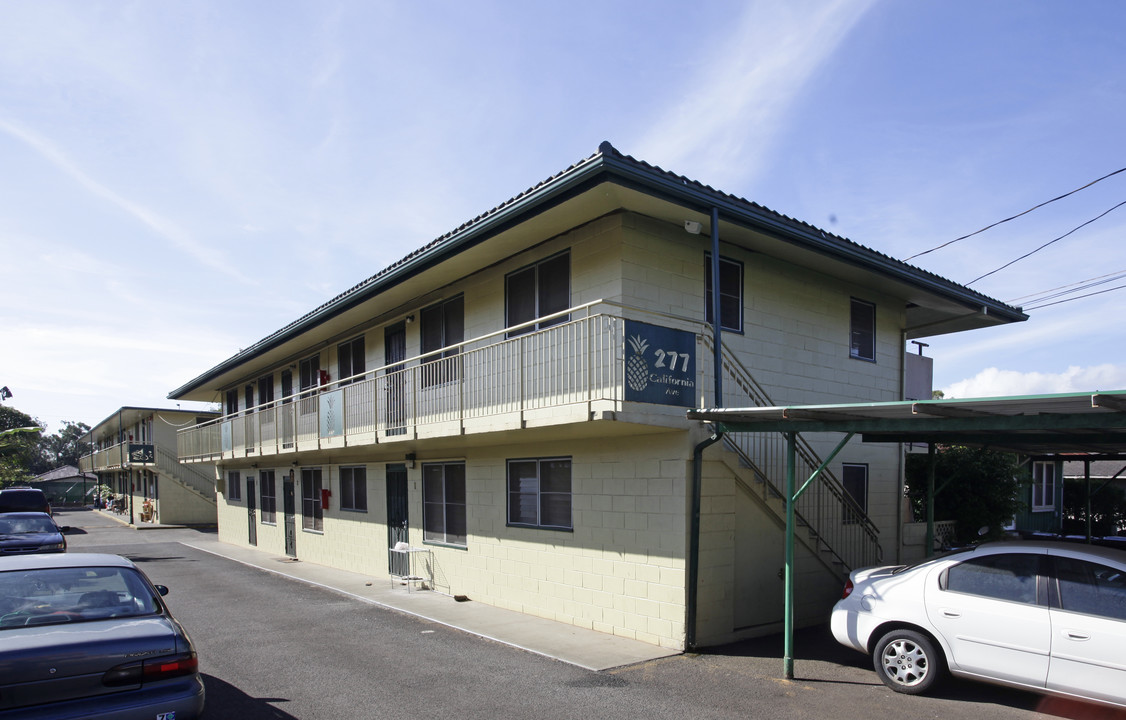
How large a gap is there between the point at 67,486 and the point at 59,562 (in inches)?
2901

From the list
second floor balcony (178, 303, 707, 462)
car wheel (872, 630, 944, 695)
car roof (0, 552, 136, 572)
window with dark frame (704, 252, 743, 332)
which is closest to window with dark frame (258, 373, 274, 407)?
second floor balcony (178, 303, 707, 462)

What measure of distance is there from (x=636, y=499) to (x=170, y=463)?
33343mm

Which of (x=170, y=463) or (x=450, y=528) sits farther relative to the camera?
(x=170, y=463)

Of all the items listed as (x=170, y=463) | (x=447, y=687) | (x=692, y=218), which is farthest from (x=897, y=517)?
(x=170, y=463)

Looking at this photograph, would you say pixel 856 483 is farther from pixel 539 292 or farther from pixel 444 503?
pixel 444 503

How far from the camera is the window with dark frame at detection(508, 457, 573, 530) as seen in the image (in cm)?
1034

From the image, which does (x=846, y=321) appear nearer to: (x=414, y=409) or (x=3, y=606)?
(x=414, y=409)

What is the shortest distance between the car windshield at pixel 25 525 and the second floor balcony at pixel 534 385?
25.4 ft

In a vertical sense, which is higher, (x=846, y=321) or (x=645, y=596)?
(x=846, y=321)

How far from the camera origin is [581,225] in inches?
393

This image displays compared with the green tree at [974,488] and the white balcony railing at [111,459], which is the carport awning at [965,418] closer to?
the green tree at [974,488]

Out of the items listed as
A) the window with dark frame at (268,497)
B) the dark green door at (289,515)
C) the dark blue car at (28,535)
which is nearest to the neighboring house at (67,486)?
the window with dark frame at (268,497)

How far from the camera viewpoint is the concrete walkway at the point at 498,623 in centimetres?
836

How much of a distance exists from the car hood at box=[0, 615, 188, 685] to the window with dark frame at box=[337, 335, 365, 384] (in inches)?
435
